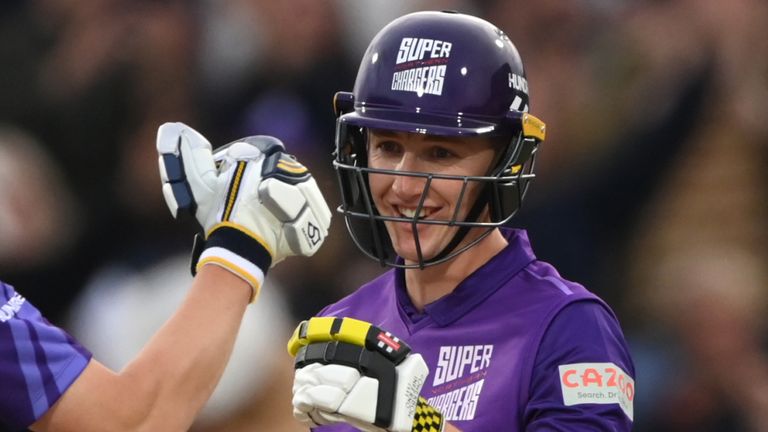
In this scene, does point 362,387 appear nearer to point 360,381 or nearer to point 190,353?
point 360,381

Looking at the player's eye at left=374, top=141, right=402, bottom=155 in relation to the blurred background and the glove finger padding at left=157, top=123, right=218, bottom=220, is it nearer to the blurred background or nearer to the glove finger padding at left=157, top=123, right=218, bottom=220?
the glove finger padding at left=157, top=123, right=218, bottom=220

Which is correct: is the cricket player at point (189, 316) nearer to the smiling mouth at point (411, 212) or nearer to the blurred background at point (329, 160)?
the smiling mouth at point (411, 212)

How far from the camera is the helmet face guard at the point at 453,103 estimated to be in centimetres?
284

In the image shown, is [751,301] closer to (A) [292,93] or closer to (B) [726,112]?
(B) [726,112]

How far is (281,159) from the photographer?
9.46ft

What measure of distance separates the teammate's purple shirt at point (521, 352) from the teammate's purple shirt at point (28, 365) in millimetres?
660

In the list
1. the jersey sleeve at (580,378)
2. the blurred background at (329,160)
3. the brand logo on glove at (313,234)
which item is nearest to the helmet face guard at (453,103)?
the brand logo on glove at (313,234)

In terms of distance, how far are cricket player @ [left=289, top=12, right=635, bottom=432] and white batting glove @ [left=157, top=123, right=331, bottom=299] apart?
17cm

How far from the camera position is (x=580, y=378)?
8.43 feet

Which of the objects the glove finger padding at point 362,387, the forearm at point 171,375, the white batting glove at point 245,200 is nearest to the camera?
the glove finger padding at point 362,387

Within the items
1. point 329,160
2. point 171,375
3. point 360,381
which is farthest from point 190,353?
point 329,160

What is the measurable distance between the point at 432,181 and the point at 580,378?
59 centimetres

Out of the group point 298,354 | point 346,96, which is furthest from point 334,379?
point 346,96

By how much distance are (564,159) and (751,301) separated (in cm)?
93
